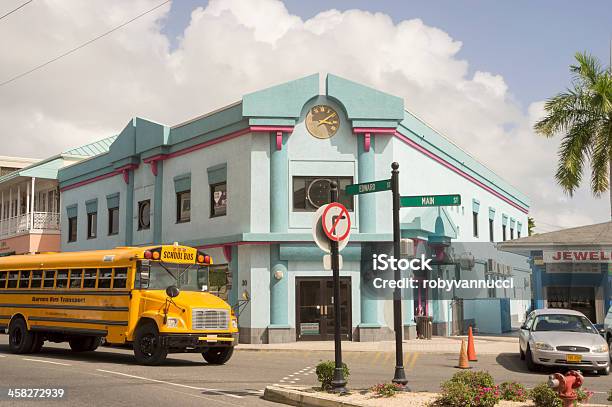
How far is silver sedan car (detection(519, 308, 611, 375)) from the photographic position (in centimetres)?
1577

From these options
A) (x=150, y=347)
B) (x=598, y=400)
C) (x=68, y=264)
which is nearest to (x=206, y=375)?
(x=150, y=347)

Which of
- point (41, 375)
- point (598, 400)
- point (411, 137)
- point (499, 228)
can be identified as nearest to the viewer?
point (598, 400)

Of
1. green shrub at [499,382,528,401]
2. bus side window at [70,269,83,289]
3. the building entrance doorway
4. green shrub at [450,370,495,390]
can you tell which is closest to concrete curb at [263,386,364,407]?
green shrub at [450,370,495,390]

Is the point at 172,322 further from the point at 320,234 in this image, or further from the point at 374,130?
the point at 374,130

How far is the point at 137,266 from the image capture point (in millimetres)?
16609

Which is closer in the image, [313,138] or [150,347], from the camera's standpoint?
[150,347]

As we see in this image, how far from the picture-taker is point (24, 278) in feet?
64.4

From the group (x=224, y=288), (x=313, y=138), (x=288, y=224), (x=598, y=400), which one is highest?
(x=313, y=138)

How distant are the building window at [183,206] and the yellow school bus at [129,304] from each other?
33.8 feet

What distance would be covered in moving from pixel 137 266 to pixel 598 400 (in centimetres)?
1024

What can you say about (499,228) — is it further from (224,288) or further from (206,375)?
(206,375)

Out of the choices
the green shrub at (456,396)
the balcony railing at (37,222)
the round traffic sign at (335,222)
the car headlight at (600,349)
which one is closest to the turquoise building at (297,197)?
the car headlight at (600,349)

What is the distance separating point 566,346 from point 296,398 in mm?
7737

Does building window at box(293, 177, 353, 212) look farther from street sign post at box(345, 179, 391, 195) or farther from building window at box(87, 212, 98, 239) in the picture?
building window at box(87, 212, 98, 239)
